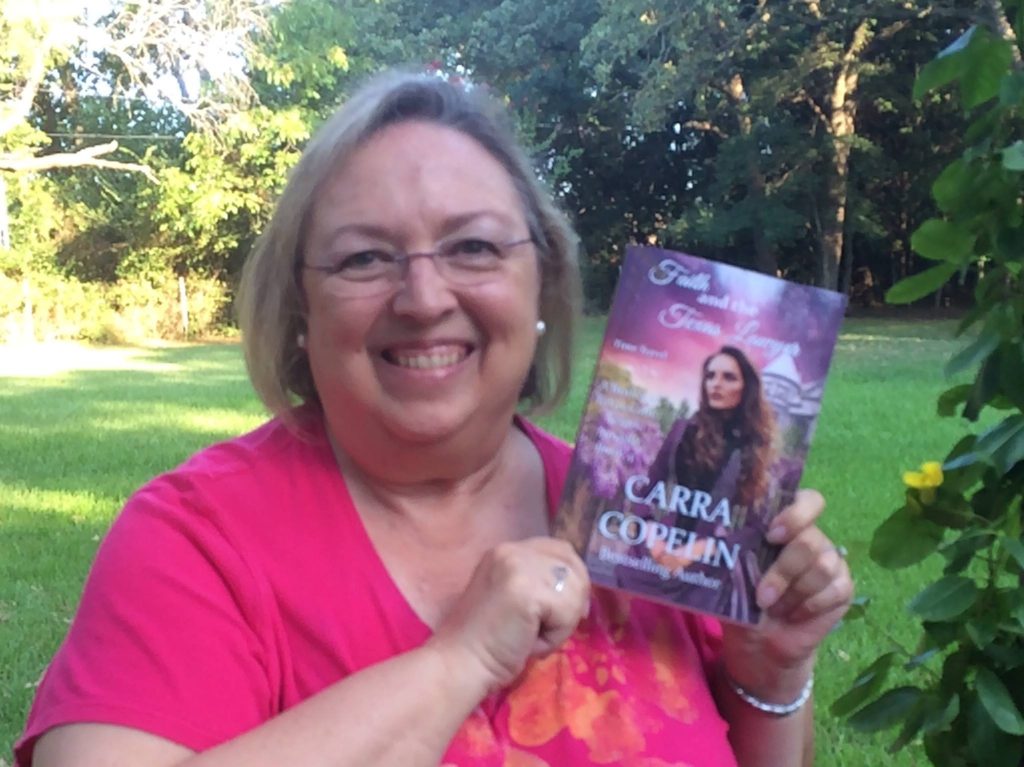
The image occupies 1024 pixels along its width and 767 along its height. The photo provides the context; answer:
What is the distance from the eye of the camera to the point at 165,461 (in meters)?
7.61

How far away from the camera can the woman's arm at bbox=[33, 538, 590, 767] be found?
1.26m

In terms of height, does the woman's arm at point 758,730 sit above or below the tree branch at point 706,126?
above

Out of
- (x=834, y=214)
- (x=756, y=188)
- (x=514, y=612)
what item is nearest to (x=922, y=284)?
(x=514, y=612)

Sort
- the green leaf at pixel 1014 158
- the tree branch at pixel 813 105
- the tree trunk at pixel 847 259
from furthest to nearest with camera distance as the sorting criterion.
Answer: the tree trunk at pixel 847 259, the tree branch at pixel 813 105, the green leaf at pixel 1014 158

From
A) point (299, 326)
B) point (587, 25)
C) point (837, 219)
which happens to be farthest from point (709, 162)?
point (299, 326)

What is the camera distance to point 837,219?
25828 mm

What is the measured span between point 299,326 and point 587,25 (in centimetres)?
2350

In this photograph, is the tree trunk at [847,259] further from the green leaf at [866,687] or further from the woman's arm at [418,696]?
the woman's arm at [418,696]

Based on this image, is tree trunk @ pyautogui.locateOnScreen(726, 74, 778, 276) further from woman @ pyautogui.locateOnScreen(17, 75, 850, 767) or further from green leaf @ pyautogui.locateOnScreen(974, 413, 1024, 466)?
green leaf @ pyautogui.locateOnScreen(974, 413, 1024, 466)

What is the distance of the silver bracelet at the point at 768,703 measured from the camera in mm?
1660


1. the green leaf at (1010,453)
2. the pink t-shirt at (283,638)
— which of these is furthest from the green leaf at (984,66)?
the pink t-shirt at (283,638)

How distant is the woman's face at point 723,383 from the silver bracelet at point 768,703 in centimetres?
51

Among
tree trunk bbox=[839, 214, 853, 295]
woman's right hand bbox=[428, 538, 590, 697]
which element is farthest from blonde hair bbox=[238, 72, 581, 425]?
tree trunk bbox=[839, 214, 853, 295]

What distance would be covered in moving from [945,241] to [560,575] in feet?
1.89
